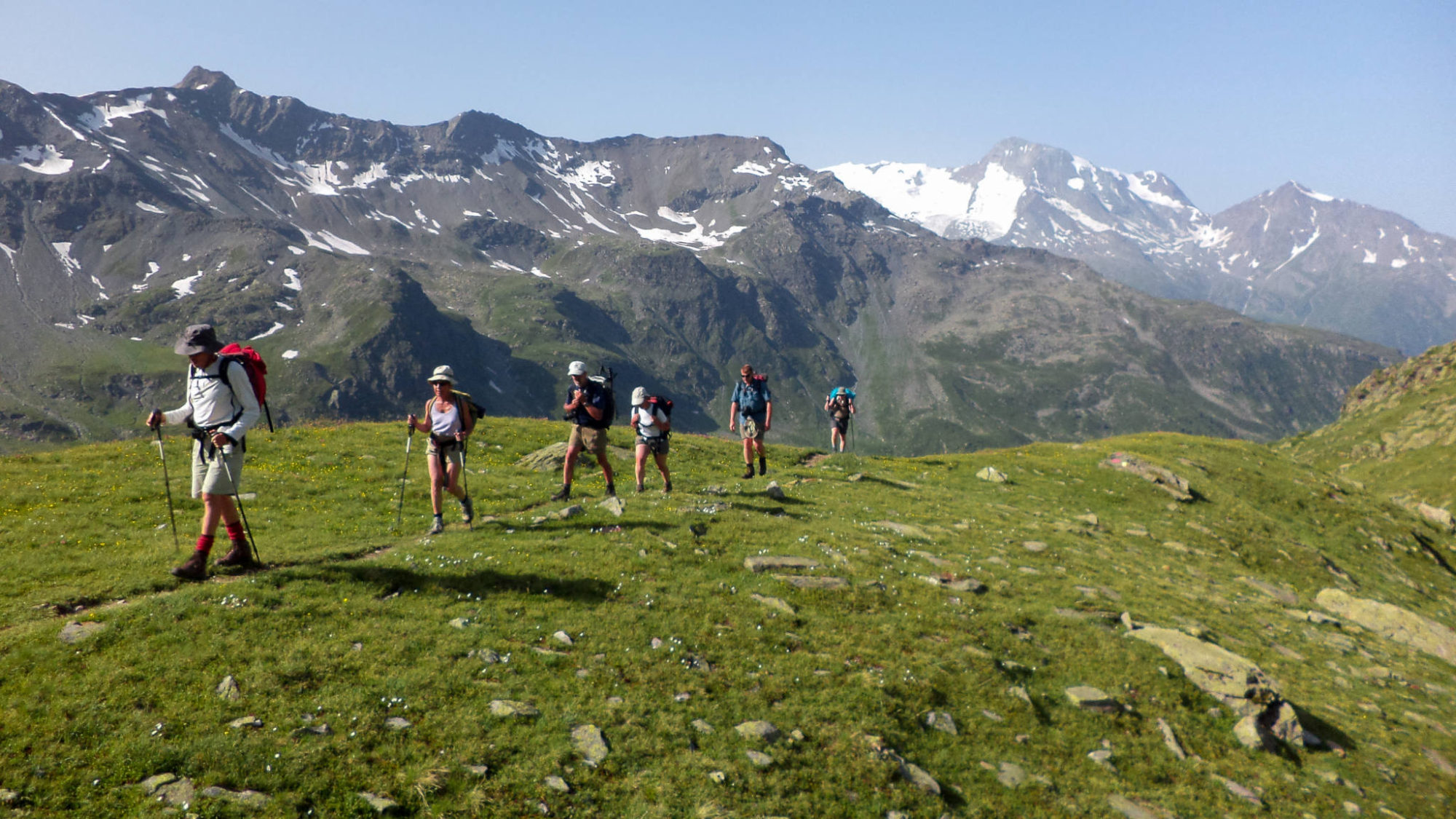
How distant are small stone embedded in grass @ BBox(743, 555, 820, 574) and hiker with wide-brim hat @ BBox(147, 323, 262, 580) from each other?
12.0 metres

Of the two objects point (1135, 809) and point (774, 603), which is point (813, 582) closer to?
point (774, 603)

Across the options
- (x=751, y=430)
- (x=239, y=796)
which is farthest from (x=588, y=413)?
(x=239, y=796)

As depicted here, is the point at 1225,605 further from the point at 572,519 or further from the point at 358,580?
the point at 358,580

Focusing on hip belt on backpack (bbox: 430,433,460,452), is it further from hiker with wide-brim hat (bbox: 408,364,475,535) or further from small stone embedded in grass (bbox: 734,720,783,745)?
small stone embedded in grass (bbox: 734,720,783,745)

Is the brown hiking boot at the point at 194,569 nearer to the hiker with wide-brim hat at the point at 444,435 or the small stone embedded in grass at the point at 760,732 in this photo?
the hiker with wide-brim hat at the point at 444,435

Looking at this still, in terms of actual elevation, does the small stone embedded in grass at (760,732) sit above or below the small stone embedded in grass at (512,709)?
below

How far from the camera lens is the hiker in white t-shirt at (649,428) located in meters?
22.8

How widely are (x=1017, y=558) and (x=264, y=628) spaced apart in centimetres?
2169

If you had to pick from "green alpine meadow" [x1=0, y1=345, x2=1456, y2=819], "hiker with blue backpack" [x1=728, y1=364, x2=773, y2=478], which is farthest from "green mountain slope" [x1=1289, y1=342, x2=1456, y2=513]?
"hiker with blue backpack" [x1=728, y1=364, x2=773, y2=478]

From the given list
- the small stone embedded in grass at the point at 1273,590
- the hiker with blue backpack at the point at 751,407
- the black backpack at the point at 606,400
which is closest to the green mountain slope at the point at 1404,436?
the small stone embedded in grass at the point at 1273,590

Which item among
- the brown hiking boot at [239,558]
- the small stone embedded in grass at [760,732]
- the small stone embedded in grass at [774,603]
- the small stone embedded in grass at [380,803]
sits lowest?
the small stone embedded in grass at [760,732]

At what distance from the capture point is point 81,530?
697 inches

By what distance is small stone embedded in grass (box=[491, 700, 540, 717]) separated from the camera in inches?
416

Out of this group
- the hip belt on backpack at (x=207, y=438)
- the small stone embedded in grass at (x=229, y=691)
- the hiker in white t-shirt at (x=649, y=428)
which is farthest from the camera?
the hiker in white t-shirt at (x=649, y=428)
